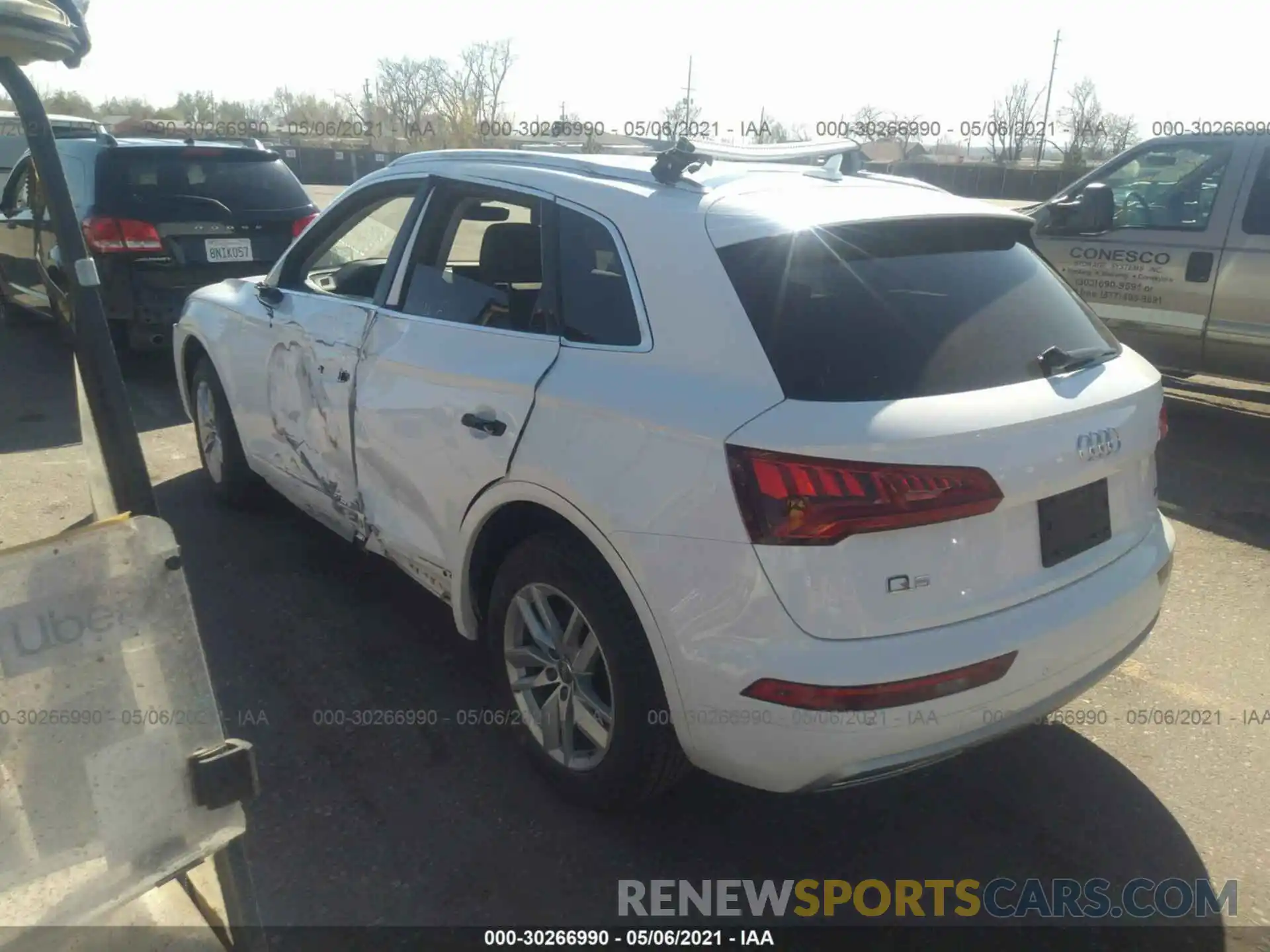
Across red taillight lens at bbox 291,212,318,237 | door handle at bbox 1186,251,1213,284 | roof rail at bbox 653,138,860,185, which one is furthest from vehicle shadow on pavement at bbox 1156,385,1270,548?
red taillight lens at bbox 291,212,318,237

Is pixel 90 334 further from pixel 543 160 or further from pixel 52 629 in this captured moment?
pixel 543 160

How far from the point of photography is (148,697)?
1722 millimetres

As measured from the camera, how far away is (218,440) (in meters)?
4.99

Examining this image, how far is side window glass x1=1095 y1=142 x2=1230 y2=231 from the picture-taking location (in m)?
6.72

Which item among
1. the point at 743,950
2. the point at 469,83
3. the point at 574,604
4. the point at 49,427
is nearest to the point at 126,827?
the point at 574,604

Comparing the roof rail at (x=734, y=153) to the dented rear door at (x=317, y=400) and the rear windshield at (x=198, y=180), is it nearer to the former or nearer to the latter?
the dented rear door at (x=317, y=400)

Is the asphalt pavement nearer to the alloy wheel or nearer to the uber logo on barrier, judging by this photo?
the alloy wheel

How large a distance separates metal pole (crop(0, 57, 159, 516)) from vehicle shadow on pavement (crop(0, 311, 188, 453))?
4.38 metres

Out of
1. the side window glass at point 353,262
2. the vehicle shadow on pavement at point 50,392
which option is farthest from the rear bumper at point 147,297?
the side window glass at point 353,262

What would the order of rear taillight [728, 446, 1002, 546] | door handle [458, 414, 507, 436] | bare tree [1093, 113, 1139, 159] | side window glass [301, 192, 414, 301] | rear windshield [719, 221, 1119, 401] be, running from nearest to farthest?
1. rear taillight [728, 446, 1002, 546]
2. rear windshield [719, 221, 1119, 401]
3. door handle [458, 414, 507, 436]
4. side window glass [301, 192, 414, 301]
5. bare tree [1093, 113, 1139, 159]

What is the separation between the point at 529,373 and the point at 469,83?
57.8m

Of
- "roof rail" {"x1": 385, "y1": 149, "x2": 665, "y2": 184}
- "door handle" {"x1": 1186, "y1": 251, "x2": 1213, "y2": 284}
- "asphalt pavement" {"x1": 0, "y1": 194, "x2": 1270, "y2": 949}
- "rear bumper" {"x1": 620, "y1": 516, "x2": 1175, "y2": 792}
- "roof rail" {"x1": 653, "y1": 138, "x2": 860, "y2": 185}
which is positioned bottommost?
"asphalt pavement" {"x1": 0, "y1": 194, "x2": 1270, "y2": 949}

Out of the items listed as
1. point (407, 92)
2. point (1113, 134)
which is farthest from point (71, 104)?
point (1113, 134)

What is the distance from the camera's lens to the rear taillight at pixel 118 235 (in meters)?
7.20
